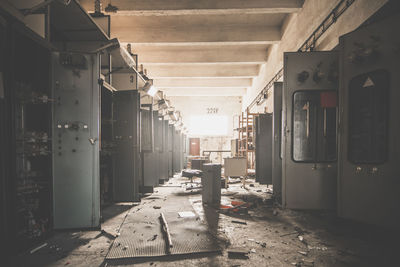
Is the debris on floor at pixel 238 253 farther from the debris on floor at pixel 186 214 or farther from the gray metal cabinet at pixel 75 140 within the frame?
the gray metal cabinet at pixel 75 140

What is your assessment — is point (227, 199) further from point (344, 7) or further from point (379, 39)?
point (344, 7)

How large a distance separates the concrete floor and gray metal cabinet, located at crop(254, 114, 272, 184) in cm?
316

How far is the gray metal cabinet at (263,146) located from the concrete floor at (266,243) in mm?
3156

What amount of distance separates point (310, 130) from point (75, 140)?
3829 mm

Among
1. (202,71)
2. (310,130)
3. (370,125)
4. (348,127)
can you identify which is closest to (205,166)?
(310,130)

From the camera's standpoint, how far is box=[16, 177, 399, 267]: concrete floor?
7.52 ft

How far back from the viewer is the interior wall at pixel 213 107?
17.5 metres

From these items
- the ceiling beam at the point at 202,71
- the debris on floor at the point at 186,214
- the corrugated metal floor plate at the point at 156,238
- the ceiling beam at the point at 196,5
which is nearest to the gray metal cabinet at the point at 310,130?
the debris on floor at the point at 186,214

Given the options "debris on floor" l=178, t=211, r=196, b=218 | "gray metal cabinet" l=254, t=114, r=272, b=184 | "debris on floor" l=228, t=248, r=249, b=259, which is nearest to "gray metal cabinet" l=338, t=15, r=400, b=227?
"debris on floor" l=228, t=248, r=249, b=259

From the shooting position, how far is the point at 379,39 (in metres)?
2.90

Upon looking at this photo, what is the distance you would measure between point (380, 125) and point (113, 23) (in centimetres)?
711

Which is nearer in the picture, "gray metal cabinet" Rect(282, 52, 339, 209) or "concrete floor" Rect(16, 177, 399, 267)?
"concrete floor" Rect(16, 177, 399, 267)

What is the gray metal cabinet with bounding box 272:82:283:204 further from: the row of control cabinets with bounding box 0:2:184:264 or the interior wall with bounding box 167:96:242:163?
the interior wall with bounding box 167:96:242:163

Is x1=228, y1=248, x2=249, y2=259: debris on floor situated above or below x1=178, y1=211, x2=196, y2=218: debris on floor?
above
